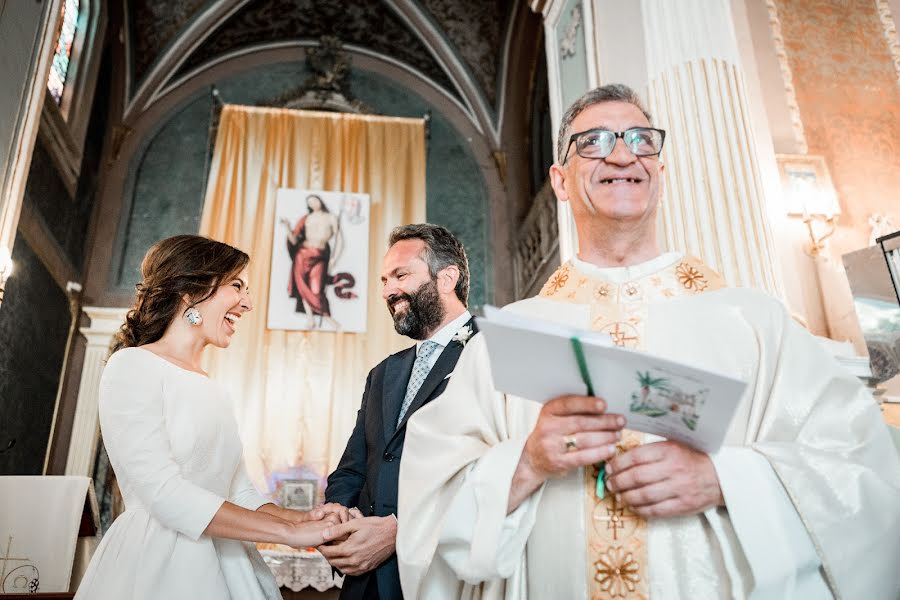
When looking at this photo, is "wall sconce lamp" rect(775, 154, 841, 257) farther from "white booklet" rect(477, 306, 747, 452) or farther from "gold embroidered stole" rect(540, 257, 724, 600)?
"white booklet" rect(477, 306, 747, 452)

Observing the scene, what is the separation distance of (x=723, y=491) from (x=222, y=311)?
1708mm

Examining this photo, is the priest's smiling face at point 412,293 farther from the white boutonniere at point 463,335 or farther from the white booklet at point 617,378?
the white booklet at point 617,378

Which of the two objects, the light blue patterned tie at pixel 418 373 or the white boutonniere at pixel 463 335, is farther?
the white boutonniere at pixel 463 335

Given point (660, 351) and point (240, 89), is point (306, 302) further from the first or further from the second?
point (660, 351)

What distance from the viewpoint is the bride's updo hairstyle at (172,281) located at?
2.36 m

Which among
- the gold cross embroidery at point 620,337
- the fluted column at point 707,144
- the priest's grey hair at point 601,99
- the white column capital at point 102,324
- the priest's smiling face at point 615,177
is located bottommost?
the gold cross embroidery at point 620,337

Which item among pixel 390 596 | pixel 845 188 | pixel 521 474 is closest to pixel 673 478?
pixel 521 474

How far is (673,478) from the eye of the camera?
1290mm

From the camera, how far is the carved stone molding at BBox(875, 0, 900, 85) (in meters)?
5.02

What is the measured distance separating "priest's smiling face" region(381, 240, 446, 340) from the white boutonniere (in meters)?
0.18

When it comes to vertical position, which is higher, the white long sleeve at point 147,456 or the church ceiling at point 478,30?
the church ceiling at point 478,30

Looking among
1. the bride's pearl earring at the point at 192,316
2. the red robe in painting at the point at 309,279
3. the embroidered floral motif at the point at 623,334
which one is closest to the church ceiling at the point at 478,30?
the red robe in painting at the point at 309,279

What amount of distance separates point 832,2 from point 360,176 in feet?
17.1

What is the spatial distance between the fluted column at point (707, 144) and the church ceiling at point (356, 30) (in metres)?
6.95
